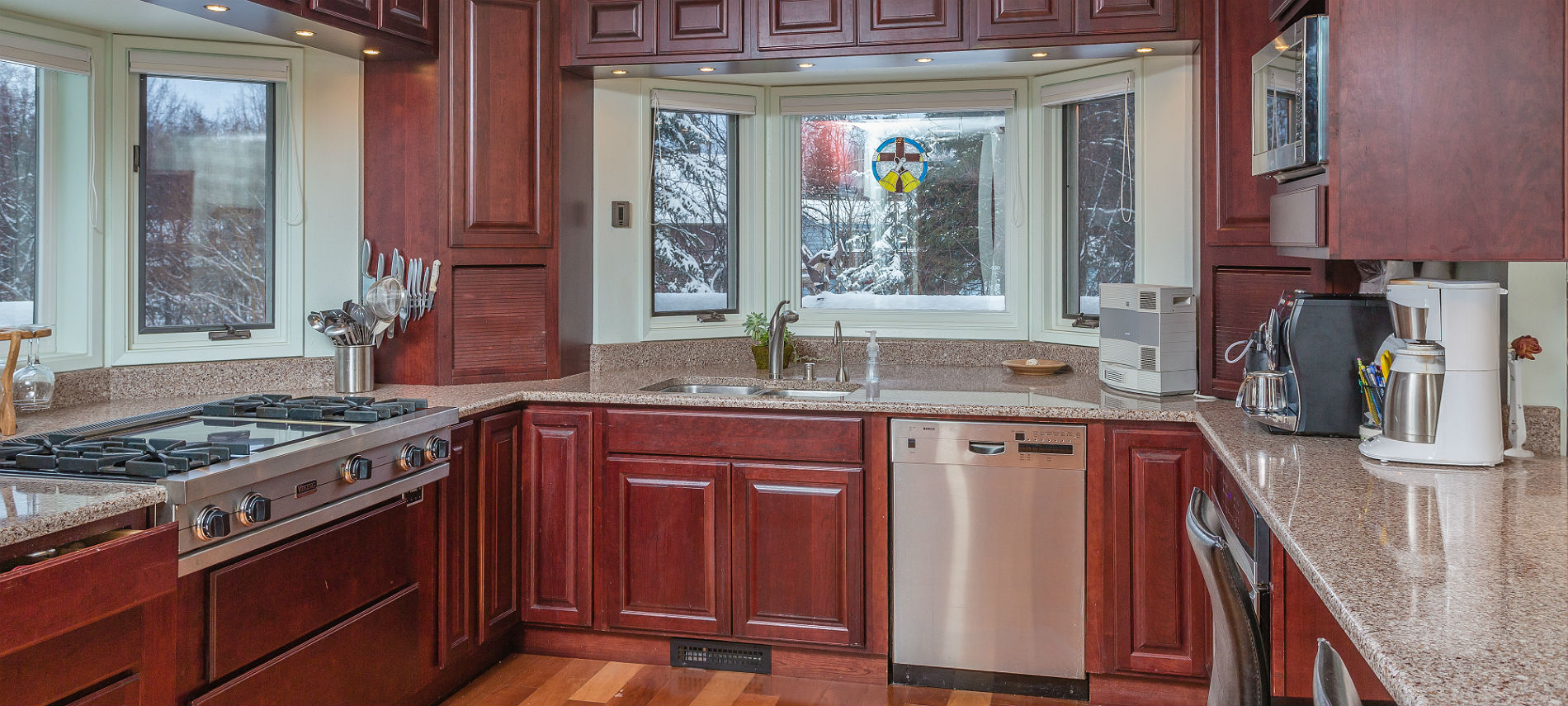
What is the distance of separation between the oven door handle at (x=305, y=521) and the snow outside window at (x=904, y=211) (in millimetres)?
1895

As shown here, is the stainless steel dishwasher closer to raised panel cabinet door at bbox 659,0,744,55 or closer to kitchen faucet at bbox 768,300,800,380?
kitchen faucet at bbox 768,300,800,380

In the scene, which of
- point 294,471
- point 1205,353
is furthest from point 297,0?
point 1205,353

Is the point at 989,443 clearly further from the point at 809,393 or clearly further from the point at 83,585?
the point at 83,585

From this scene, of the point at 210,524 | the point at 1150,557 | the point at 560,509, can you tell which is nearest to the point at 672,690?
the point at 560,509

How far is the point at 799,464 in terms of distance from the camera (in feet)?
10.9

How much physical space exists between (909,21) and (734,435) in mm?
1420

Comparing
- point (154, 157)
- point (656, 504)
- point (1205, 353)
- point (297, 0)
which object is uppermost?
point (297, 0)

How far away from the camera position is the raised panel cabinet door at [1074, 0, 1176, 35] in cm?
333

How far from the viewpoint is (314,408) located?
2.88 meters

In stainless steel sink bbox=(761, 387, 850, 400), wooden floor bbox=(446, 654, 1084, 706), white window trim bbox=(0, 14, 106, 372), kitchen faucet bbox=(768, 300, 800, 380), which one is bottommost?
wooden floor bbox=(446, 654, 1084, 706)

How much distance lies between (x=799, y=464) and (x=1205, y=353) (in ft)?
4.19

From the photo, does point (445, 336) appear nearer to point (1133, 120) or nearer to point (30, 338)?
point (30, 338)

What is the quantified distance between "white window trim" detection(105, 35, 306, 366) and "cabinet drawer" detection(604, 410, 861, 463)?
3.75 ft

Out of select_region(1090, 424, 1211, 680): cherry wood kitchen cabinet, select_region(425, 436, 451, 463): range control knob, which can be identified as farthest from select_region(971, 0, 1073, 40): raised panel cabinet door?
select_region(425, 436, 451, 463): range control knob
